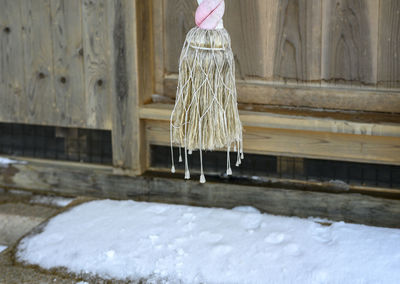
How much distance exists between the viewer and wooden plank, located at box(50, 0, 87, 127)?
3.30 meters

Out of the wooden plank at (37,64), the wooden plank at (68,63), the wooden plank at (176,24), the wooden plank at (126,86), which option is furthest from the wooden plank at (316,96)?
the wooden plank at (37,64)

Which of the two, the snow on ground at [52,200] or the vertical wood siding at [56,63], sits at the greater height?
the vertical wood siding at [56,63]

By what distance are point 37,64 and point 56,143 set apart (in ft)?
1.57

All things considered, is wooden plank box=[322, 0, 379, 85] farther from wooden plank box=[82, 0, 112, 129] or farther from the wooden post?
wooden plank box=[82, 0, 112, 129]

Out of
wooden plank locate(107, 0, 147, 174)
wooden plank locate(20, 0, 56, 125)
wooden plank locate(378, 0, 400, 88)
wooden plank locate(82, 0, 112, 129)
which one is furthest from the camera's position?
wooden plank locate(20, 0, 56, 125)

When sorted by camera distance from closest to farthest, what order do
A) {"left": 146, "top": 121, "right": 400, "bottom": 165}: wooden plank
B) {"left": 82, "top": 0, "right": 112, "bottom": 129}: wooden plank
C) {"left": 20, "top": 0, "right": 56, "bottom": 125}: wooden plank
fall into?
{"left": 146, "top": 121, "right": 400, "bottom": 165}: wooden plank, {"left": 82, "top": 0, "right": 112, "bottom": 129}: wooden plank, {"left": 20, "top": 0, "right": 56, "bottom": 125}: wooden plank

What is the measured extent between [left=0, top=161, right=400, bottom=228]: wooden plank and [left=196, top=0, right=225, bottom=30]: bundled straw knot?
1.04 meters

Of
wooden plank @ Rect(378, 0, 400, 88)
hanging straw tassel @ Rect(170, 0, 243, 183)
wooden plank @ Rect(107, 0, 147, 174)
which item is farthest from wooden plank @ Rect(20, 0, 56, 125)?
wooden plank @ Rect(378, 0, 400, 88)

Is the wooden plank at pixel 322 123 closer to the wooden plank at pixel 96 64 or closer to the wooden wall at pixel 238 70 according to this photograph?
the wooden wall at pixel 238 70

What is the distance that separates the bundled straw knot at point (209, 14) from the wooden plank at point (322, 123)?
72 centimetres

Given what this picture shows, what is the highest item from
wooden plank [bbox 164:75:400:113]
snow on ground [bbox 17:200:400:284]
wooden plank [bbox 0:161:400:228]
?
wooden plank [bbox 164:75:400:113]

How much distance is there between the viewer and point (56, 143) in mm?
3568

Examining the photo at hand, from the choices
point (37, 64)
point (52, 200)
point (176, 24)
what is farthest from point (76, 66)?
point (52, 200)

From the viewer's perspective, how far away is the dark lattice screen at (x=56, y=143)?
3475 mm
